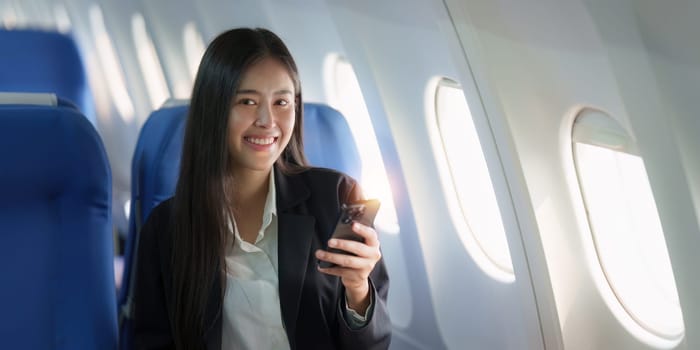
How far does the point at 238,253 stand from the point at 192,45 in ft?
13.1

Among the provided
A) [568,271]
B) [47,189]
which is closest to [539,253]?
[568,271]

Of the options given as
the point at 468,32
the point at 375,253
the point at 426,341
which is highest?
the point at 468,32

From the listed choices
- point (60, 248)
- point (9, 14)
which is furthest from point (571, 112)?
point (9, 14)

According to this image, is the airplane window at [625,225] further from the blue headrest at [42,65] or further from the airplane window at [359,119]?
the blue headrest at [42,65]

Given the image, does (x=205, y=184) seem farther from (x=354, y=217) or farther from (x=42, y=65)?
(x=42, y=65)

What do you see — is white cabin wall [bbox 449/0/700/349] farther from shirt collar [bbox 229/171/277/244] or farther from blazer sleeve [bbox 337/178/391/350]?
shirt collar [bbox 229/171/277/244]

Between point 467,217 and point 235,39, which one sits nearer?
point 235,39

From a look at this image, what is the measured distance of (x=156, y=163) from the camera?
8.50 feet

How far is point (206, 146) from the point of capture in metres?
2.17

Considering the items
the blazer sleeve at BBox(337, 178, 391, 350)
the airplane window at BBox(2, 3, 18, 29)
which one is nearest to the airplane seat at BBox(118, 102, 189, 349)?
the blazer sleeve at BBox(337, 178, 391, 350)

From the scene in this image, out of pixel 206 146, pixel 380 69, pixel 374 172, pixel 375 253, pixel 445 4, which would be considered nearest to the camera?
pixel 375 253

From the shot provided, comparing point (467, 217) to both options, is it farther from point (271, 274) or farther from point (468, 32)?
point (271, 274)

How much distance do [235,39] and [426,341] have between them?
5.63ft

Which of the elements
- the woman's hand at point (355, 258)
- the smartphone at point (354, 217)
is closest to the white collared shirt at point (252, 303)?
the woman's hand at point (355, 258)
